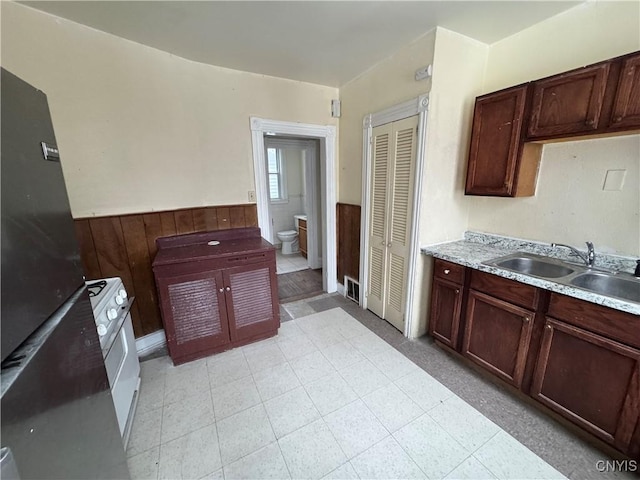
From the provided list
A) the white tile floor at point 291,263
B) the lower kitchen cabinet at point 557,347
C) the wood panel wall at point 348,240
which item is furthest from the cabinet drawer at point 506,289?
the white tile floor at point 291,263

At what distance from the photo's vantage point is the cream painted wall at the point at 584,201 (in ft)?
4.99

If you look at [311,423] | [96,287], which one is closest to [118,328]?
[96,287]

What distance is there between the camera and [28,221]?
0.67 m

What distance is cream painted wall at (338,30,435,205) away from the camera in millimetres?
1959

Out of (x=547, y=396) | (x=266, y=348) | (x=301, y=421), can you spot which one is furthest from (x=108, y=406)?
(x=547, y=396)

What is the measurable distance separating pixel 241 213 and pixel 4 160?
1.98 metres

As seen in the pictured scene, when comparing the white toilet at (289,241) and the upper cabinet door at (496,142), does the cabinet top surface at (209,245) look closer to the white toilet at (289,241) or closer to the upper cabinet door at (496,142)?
the upper cabinet door at (496,142)

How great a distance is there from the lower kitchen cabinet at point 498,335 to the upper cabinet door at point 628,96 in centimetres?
111

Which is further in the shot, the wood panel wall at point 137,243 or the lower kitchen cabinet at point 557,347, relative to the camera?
the wood panel wall at point 137,243

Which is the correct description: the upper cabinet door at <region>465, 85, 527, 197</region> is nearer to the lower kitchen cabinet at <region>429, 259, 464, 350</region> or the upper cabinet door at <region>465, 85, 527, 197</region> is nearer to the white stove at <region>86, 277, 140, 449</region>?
the lower kitchen cabinet at <region>429, 259, 464, 350</region>

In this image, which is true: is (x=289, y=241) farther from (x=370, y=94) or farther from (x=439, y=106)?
(x=439, y=106)

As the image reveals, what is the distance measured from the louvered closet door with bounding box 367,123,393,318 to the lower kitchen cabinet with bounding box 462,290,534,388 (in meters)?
0.87

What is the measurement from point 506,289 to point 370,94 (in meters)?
2.01

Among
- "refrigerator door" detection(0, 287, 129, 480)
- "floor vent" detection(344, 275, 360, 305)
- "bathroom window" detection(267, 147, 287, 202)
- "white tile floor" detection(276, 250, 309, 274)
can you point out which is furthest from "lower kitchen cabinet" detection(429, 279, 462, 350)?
"bathroom window" detection(267, 147, 287, 202)
